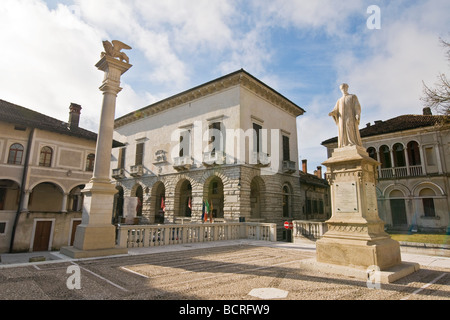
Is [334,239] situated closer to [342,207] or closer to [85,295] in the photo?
[342,207]

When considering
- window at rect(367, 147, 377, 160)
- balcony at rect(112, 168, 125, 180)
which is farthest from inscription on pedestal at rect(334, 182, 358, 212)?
balcony at rect(112, 168, 125, 180)

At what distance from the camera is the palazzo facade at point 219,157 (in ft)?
66.7

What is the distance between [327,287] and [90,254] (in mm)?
6536

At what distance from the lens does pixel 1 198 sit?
17.7 metres

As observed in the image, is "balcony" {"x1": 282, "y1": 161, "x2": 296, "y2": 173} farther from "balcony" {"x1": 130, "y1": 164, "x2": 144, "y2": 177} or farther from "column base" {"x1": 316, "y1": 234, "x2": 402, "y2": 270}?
"column base" {"x1": 316, "y1": 234, "x2": 402, "y2": 270}

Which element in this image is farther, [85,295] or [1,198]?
[1,198]

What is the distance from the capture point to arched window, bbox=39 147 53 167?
18.4 m

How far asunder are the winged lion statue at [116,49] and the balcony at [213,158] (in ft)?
39.2

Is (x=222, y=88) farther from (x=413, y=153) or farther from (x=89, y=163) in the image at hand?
(x=413, y=153)

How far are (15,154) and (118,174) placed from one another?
12.2 metres

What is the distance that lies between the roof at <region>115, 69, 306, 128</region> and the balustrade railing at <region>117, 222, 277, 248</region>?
1226 cm

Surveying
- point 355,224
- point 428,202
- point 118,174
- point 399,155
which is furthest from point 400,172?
point 118,174

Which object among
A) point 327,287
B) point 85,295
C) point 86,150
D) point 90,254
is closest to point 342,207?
point 327,287

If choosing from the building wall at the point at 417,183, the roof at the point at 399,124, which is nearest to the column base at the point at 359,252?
the building wall at the point at 417,183
